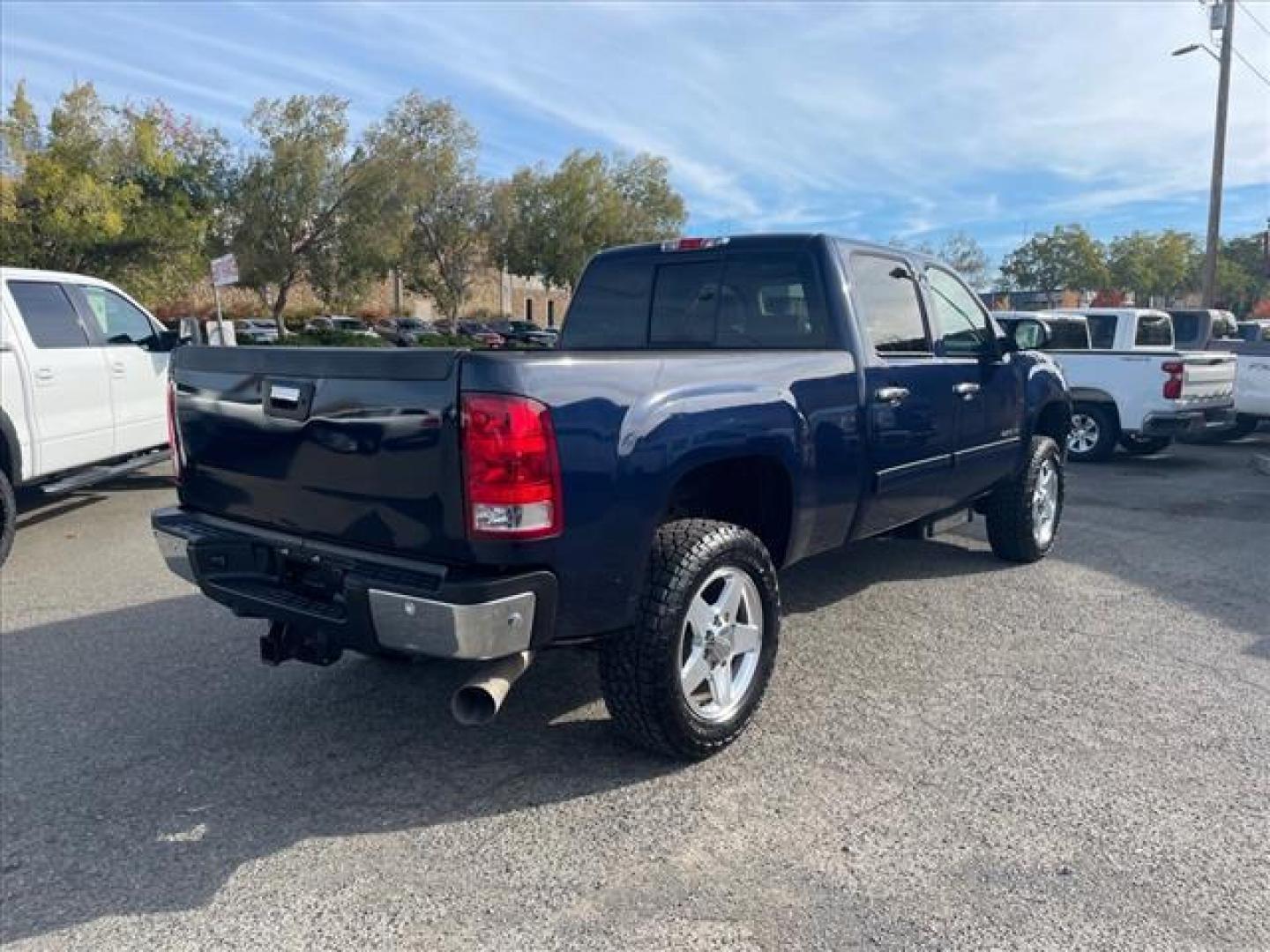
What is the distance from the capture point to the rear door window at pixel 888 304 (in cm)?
434

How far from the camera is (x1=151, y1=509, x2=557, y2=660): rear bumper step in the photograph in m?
2.66

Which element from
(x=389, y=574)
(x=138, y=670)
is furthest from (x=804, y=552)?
(x=138, y=670)

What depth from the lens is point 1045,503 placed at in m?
6.32

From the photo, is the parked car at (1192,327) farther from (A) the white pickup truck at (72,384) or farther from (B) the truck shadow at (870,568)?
(A) the white pickup truck at (72,384)

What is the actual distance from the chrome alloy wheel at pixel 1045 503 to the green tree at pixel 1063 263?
6020 cm

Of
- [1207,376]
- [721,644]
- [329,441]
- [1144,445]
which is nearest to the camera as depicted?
[329,441]

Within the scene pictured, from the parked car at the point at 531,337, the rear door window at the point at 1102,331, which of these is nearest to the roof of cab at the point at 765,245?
the parked car at the point at 531,337

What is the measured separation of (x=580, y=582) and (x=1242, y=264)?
8710 cm

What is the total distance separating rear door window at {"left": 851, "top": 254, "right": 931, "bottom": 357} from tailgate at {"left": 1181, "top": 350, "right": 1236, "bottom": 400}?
722 cm

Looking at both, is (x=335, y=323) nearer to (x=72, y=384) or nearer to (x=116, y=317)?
(x=116, y=317)

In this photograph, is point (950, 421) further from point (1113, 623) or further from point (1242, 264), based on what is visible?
point (1242, 264)

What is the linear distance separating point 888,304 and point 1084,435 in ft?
26.7

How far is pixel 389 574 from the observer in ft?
9.27

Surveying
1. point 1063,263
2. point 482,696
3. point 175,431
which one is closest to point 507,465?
point 482,696
